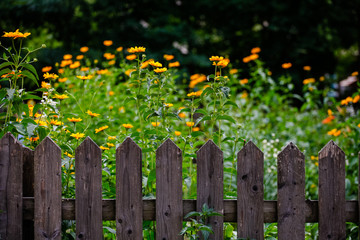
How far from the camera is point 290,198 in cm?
226

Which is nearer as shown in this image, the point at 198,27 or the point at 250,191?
the point at 250,191

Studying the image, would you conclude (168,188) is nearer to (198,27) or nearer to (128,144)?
(128,144)

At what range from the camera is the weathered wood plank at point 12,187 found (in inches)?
87.7

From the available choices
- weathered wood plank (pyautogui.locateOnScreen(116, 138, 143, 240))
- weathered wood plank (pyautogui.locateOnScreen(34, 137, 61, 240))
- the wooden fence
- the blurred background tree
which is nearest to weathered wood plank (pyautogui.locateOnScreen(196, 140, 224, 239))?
the wooden fence

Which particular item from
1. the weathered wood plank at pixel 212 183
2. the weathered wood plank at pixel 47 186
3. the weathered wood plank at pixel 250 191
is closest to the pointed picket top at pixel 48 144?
the weathered wood plank at pixel 47 186

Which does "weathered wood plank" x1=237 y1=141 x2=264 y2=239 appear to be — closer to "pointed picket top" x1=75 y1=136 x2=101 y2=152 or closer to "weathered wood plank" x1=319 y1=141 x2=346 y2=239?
"weathered wood plank" x1=319 y1=141 x2=346 y2=239

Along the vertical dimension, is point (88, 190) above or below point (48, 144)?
below

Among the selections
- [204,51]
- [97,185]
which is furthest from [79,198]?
[204,51]

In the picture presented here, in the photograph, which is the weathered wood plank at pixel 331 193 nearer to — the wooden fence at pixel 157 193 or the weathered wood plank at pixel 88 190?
the wooden fence at pixel 157 193

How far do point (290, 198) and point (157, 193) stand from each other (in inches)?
27.7

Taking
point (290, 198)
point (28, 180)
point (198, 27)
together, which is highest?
point (198, 27)

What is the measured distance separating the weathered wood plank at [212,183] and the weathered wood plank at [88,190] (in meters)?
0.52

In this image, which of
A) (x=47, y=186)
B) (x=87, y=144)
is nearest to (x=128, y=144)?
(x=87, y=144)

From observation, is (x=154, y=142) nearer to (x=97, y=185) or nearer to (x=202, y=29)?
(x=97, y=185)
